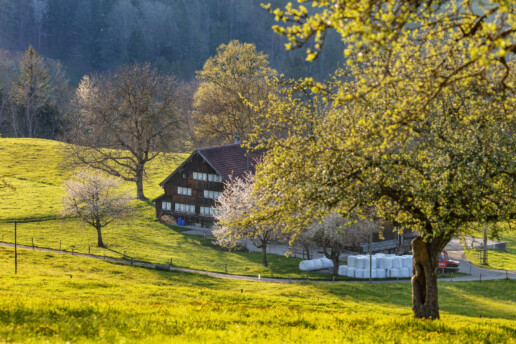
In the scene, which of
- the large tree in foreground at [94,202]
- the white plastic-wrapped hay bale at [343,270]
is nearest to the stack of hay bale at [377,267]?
the white plastic-wrapped hay bale at [343,270]

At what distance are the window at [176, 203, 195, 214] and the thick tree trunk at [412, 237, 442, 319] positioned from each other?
2080 inches

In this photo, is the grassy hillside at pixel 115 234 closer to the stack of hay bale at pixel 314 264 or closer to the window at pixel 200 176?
the stack of hay bale at pixel 314 264

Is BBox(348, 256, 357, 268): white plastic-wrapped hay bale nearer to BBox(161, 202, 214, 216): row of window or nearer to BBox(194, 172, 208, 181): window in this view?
BBox(161, 202, 214, 216): row of window

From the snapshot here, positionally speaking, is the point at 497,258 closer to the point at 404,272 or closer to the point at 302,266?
the point at 404,272

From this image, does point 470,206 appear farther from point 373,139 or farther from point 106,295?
point 106,295

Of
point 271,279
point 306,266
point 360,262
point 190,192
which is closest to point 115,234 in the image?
point 190,192

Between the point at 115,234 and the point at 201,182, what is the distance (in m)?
12.5

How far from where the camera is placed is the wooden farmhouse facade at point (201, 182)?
6756 centimetres

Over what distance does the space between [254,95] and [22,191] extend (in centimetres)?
3743

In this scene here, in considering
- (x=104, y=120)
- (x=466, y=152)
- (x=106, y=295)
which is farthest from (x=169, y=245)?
(x=466, y=152)

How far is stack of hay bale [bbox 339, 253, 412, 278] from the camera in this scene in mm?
50750

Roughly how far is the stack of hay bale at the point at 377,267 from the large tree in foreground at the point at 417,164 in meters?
33.0

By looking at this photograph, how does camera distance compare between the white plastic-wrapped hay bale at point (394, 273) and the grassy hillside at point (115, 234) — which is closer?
the white plastic-wrapped hay bale at point (394, 273)

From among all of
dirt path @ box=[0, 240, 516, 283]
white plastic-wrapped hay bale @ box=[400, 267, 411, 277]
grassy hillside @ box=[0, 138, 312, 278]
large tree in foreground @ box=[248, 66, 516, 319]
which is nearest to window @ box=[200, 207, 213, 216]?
grassy hillside @ box=[0, 138, 312, 278]
